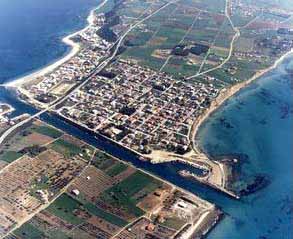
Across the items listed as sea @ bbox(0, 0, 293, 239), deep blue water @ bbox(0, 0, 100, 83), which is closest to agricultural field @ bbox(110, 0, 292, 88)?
sea @ bbox(0, 0, 293, 239)

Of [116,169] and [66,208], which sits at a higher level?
[116,169]

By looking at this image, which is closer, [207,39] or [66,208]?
[66,208]

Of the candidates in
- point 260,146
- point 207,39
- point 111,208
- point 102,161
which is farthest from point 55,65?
point 111,208

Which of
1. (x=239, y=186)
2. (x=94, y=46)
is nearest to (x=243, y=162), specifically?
(x=239, y=186)

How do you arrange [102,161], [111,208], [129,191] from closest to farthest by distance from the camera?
1. [111,208]
2. [129,191]
3. [102,161]

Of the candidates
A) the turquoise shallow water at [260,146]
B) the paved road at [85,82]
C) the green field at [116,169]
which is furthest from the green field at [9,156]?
the turquoise shallow water at [260,146]

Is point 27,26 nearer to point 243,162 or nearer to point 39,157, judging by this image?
point 39,157

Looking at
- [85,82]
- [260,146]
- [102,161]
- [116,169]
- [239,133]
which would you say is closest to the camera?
[116,169]

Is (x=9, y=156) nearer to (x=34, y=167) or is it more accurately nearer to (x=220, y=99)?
(x=34, y=167)
